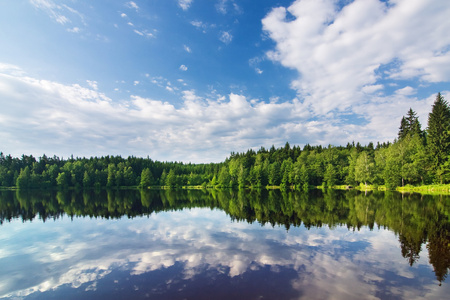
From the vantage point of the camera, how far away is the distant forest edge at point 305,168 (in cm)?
6228

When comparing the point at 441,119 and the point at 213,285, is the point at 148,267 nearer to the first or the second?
the point at 213,285

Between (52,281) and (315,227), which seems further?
(315,227)

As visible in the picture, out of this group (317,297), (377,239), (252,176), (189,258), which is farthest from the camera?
(252,176)

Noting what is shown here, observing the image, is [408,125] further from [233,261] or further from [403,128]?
[233,261]

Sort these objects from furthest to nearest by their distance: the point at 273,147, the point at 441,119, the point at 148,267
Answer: the point at 273,147
the point at 441,119
the point at 148,267

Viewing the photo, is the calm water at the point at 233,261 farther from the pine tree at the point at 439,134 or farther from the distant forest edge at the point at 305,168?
the distant forest edge at the point at 305,168

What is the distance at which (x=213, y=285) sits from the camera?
381 inches

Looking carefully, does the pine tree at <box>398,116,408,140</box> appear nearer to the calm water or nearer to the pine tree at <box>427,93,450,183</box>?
the pine tree at <box>427,93,450,183</box>

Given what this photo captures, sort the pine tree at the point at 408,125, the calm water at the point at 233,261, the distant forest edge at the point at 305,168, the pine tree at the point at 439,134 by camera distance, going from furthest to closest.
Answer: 1. the pine tree at the point at 408,125
2. the distant forest edge at the point at 305,168
3. the pine tree at the point at 439,134
4. the calm water at the point at 233,261

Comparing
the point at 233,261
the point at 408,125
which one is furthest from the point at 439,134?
the point at 233,261

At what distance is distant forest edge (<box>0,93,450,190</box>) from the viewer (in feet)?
204

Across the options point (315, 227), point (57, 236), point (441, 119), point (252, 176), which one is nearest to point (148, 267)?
point (57, 236)

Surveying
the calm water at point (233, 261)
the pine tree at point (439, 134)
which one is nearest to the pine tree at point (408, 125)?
the pine tree at point (439, 134)

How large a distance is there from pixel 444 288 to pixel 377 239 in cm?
783
